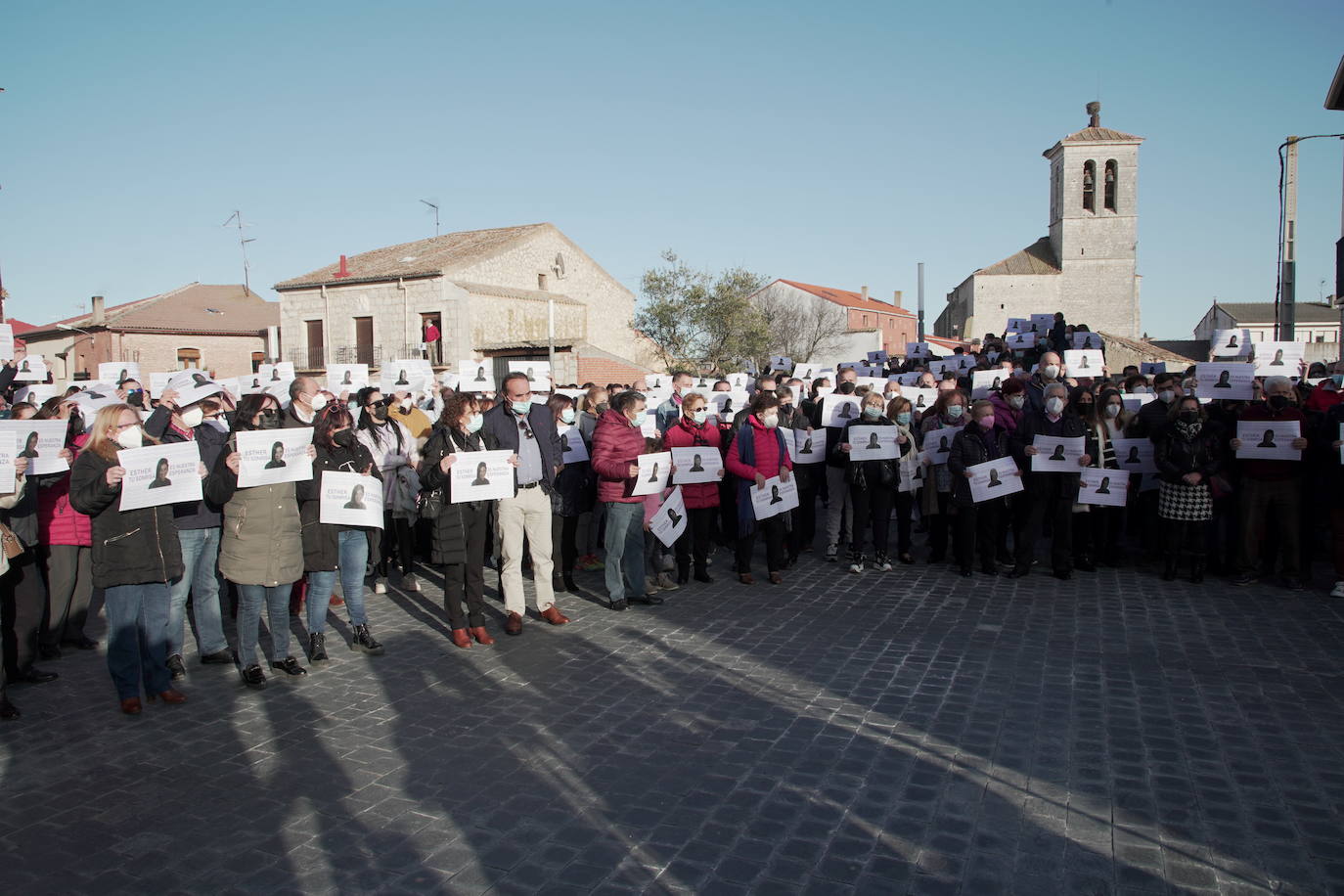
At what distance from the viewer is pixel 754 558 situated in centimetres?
1109

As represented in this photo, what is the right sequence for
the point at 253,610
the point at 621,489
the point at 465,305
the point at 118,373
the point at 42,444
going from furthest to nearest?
the point at 465,305 < the point at 118,373 < the point at 621,489 < the point at 42,444 < the point at 253,610

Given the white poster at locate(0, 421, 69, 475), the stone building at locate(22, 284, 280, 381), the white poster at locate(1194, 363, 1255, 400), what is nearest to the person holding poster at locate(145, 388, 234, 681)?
the white poster at locate(0, 421, 69, 475)

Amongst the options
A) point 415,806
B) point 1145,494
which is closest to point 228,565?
point 415,806

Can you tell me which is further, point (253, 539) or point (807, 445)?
point (807, 445)

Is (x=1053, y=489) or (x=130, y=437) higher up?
(x=130, y=437)

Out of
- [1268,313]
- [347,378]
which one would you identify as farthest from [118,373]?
[1268,313]

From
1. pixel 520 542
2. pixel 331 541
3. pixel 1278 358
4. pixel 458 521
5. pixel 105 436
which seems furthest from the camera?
pixel 1278 358

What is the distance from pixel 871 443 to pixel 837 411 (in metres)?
1.30

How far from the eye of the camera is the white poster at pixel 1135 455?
9891 millimetres

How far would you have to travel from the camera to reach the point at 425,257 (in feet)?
161

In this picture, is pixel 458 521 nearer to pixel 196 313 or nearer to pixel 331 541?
pixel 331 541

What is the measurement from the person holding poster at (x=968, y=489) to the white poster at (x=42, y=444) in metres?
7.99

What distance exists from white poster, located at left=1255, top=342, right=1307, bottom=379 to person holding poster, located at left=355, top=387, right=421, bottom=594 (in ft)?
34.1

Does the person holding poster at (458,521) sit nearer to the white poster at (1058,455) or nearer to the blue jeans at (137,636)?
the blue jeans at (137,636)
